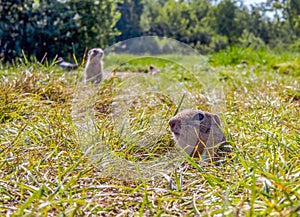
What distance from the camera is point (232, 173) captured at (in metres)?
1.97

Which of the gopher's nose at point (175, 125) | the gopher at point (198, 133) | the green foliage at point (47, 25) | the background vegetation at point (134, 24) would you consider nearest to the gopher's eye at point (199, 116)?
the gopher at point (198, 133)

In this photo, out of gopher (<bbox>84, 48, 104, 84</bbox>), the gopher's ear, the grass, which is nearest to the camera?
the grass


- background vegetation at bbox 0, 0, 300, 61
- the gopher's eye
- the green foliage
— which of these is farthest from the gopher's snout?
the green foliage

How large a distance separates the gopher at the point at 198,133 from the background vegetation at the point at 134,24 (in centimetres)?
167

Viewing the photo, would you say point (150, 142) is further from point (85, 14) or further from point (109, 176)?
point (85, 14)

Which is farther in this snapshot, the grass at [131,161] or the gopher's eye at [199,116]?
the gopher's eye at [199,116]

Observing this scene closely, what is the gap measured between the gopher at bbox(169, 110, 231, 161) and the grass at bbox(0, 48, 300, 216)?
0.07 meters

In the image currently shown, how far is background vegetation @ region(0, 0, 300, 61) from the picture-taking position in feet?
25.5

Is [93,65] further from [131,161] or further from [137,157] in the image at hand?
[131,161]

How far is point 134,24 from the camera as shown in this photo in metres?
25.2

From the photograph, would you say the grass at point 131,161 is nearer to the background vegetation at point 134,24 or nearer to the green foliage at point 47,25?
the background vegetation at point 134,24

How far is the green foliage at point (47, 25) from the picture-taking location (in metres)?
7.66

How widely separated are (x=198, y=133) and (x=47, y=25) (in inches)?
244

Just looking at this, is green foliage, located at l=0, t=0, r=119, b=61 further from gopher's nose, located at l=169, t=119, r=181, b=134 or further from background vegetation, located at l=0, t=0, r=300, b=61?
gopher's nose, located at l=169, t=119, r=181, b=134
